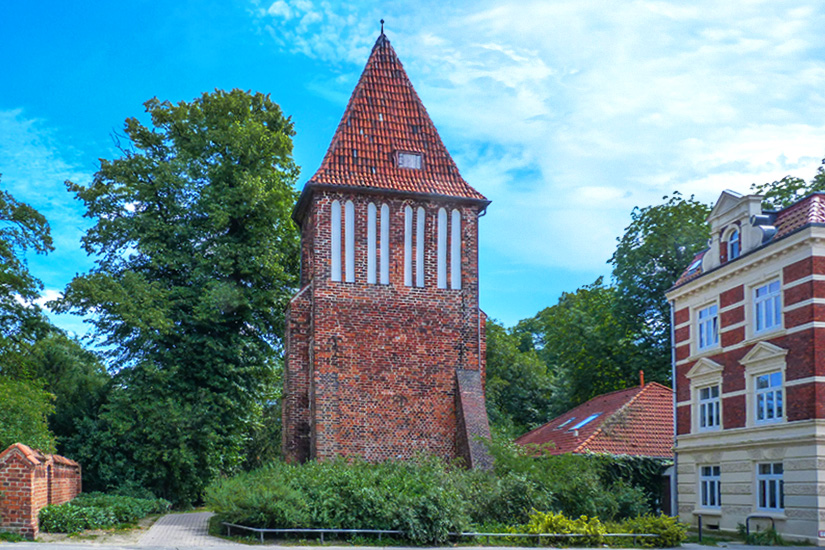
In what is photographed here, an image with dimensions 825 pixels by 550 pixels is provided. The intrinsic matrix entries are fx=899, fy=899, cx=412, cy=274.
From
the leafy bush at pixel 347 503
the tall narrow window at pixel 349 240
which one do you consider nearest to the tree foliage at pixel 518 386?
the tall narrow window at pixel 349 240

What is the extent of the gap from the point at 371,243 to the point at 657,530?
11601mm

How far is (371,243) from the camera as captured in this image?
2694 cm

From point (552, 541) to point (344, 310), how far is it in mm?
9651

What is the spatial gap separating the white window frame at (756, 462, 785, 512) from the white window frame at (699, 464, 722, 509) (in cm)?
171

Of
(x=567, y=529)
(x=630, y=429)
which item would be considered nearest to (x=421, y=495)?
(x=567, y=529)

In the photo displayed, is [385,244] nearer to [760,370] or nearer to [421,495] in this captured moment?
[421,495]

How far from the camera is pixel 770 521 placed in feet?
72.1

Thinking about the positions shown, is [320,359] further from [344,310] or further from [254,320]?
[254,320]

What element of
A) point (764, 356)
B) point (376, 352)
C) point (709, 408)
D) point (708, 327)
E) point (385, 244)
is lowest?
point (709, 408)

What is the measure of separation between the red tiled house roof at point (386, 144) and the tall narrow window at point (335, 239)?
0.78 m

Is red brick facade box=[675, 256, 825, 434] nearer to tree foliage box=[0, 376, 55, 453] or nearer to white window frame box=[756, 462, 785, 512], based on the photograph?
white window frame box=[756, 462, 785, 512]

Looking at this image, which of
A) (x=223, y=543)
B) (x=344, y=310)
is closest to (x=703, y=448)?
(x=344, y=310)

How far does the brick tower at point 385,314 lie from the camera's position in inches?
1016

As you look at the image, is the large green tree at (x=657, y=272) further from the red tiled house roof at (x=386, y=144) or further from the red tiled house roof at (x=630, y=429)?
the red tiled house roof at (x=386, y=144)
